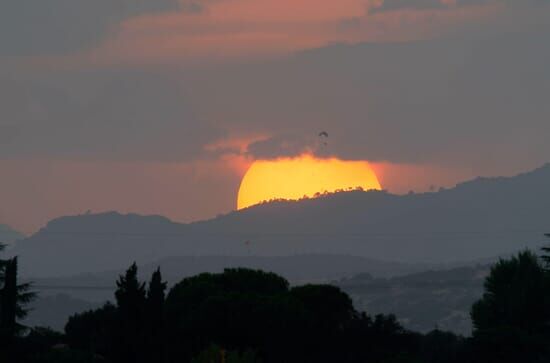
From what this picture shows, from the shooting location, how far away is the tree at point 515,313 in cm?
14388

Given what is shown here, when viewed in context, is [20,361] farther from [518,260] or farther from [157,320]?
[518,260]

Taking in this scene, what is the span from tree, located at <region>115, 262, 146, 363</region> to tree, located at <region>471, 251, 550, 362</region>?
4066 cm

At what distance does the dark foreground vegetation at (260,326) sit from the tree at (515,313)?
0.14 metres

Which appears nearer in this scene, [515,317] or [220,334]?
[220,334]

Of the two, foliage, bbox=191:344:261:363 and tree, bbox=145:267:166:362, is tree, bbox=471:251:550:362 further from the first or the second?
foliage, bbox=191:344:261:363

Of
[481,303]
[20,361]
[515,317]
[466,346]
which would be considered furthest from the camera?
[481,303]

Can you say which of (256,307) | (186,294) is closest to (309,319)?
(256,307)

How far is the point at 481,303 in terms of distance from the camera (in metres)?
173

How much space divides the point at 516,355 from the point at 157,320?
4086 centimetres

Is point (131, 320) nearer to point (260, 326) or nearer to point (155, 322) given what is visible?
point (155, 322)

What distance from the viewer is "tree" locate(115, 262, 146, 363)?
11149 cm

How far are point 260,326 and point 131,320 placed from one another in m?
27.8

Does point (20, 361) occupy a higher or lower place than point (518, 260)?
lower

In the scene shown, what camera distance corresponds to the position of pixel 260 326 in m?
139
